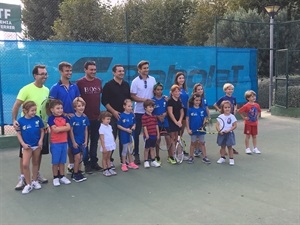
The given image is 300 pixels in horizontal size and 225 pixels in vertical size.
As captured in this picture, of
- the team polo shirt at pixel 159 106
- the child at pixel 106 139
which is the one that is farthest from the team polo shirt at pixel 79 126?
the team polo shirt at pixel 159 106

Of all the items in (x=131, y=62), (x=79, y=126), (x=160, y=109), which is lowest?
(x=79, y=126)

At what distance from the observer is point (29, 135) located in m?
4.67

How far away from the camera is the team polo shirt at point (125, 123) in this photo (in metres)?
5.57

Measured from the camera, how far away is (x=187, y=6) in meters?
25.0

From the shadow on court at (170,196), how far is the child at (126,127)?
192mm

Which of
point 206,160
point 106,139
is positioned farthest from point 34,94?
point 206,160

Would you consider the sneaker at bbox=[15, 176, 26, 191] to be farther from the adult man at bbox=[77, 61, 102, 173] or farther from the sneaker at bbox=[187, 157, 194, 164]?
the sneaker at bbox=[187, 157, 194, 164]

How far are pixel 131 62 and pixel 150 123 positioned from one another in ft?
10.8

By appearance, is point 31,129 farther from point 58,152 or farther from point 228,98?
point 228,98

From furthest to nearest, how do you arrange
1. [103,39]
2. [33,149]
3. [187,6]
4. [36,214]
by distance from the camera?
1. [187,6]
2. [103,39]
3. [33,149]
4. [36,214]

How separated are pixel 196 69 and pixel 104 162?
17.4 feet

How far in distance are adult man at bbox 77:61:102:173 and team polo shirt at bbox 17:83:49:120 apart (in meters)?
0.61

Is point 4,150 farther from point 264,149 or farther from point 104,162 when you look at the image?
point 264,149

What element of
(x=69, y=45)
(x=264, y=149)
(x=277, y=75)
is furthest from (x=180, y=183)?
(x=277, y=75)
